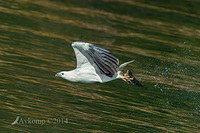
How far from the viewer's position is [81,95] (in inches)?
484

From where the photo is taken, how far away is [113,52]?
16188 mm

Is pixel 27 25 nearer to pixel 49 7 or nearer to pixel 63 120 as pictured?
pixel 49 7

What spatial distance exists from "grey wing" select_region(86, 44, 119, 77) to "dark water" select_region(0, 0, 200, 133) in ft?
4.69

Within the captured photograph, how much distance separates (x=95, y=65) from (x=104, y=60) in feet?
1.75

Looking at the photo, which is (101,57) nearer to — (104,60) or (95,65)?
(104,60)

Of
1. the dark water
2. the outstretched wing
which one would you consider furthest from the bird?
the dark water

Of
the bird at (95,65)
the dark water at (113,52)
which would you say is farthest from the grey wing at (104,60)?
the dark water at (113,52)

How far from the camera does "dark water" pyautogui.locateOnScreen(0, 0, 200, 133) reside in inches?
424

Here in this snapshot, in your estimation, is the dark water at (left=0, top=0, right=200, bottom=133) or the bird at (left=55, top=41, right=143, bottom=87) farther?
the dark water at (left=0, top=0, right=200, bottom=133)

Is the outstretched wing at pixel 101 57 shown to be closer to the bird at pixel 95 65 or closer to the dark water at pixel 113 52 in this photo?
the bird at pixel 95 65

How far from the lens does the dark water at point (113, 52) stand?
1077 centimetres

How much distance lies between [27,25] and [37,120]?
8.02 meters

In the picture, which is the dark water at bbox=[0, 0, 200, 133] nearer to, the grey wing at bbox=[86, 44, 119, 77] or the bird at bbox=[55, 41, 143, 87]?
the bird at bbox=[55, 41, 143, 87]

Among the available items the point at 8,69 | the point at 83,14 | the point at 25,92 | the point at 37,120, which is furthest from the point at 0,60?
the point at 83,14
